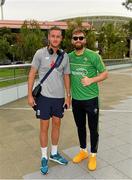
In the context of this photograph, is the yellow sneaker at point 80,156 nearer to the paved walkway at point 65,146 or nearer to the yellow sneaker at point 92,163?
the paved walkway at point 65,146

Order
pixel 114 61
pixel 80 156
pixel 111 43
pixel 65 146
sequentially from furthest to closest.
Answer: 1. pixel 111 43
2. pixel 114 61
3. pixel 65 146
4. pixel 80 156

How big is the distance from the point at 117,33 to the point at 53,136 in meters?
23.2

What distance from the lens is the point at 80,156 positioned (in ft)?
12.8

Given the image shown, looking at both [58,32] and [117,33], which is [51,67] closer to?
[58,32]

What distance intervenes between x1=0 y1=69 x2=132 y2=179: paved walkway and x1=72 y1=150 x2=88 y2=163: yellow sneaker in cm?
8

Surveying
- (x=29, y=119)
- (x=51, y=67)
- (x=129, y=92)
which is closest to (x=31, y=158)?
(x=51, y=67)

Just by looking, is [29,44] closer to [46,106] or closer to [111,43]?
[111,43]

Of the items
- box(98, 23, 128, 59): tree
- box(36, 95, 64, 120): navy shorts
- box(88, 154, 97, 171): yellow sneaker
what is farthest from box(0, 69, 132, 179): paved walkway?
box(98, 23, 128, 59): tree

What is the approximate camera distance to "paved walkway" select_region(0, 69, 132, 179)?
139 inches

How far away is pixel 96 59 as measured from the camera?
341cm

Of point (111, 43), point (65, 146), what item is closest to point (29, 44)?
point (111, 43)

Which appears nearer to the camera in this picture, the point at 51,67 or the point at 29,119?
the point at 51,67

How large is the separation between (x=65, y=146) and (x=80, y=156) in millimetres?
605

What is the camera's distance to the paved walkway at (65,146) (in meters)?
3.54
